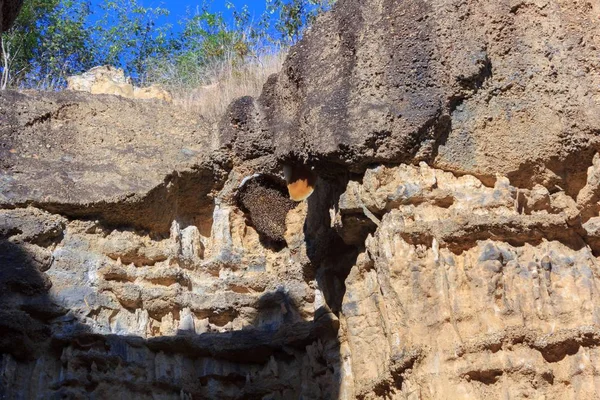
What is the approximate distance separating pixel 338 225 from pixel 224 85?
5400 millimetres

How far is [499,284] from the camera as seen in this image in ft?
14.7

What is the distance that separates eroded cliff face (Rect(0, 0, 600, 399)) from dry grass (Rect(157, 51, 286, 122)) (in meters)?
2.38

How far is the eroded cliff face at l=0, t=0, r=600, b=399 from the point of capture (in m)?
4.48

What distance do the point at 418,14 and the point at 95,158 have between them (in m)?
2.34

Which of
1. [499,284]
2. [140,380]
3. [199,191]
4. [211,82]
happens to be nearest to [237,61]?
[211,82]

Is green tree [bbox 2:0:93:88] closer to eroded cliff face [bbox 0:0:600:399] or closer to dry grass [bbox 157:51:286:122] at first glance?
dry grass [bbox 157:51:286:122]

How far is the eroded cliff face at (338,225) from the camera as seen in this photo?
4.48 meters

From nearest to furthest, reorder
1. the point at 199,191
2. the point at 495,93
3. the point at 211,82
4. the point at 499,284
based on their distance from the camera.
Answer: the point at 499,284 → the point at 495,93 → the point at 199,191 → the point at 211,82

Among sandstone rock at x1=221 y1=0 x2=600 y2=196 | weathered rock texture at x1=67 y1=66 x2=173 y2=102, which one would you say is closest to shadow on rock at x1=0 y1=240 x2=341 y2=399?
sandstone rock at x1=221 y1=0 x2=600 y2=196

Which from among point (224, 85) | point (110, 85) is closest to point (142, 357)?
point (110, 85)

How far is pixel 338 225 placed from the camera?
513cm

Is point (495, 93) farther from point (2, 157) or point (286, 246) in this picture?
point (2, 157)

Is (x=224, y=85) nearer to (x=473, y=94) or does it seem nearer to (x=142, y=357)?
(x=142, y=357)

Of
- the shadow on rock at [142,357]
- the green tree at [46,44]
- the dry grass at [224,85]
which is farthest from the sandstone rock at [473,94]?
the green tree at [46,44]
